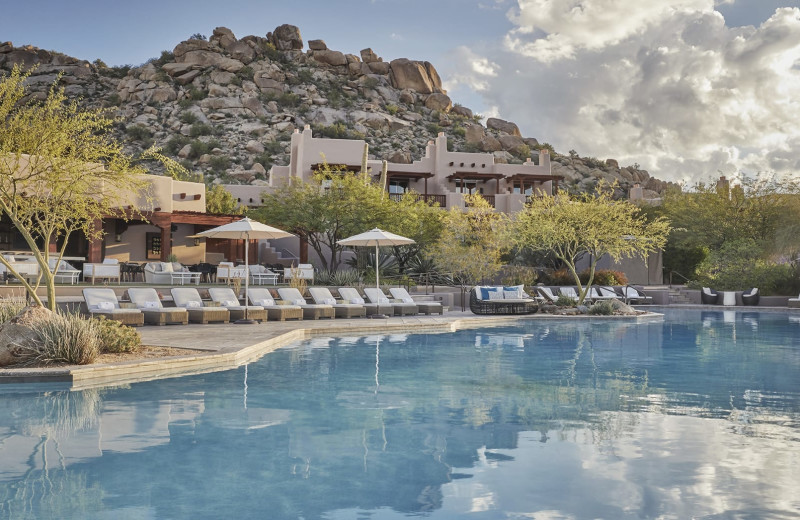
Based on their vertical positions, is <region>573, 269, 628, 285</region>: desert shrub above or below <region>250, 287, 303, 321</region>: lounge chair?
above

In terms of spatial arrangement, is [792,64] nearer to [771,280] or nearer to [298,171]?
[771,280]

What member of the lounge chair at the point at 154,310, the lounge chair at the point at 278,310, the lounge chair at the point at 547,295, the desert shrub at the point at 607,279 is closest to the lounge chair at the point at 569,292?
the lounge chair at the point at 547,295

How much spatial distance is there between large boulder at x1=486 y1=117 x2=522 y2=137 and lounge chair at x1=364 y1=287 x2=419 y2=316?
63.7 metres

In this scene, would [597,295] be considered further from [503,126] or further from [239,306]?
[503,126]

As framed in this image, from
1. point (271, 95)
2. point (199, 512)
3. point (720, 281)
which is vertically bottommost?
point (199, 512)

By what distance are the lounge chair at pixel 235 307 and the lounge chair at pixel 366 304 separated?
2774mm

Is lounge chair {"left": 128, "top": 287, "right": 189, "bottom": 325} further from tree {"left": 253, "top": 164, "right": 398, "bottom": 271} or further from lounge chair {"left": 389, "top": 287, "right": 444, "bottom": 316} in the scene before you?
tree {"left": 253, "top": 164, "right": 398, "bottom": 271}

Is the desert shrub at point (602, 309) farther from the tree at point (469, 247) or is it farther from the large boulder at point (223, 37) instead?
the large boulder at point (223, 37)

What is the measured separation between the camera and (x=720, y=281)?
2755cm

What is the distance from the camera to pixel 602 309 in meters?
20.1

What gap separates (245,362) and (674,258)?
1142 inches

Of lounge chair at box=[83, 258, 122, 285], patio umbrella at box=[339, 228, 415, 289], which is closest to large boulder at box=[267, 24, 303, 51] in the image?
lounge chair at box=[83, 258, 122, 285]

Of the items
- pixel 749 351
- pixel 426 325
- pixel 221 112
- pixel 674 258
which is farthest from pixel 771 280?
pixel 221 112

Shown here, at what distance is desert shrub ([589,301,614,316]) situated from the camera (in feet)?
65.8
